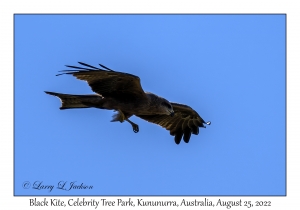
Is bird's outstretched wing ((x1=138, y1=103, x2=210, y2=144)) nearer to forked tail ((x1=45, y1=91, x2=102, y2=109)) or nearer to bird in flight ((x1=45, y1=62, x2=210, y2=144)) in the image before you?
bird in flight ((x1=45, y1=62, x2=210, y2=144))

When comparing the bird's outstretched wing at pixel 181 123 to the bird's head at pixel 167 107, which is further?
the bird's outstretched wing at pixel 181 123

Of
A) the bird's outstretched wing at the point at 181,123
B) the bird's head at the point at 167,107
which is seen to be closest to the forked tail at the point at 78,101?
the bird's head at the point at 167,107

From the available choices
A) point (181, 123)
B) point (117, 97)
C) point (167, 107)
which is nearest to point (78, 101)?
point (117, 97)

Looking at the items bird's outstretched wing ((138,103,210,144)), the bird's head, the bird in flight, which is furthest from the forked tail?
bird's outstretched wing ((138,103,210,144))

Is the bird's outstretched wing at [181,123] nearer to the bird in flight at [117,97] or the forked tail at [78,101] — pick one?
the bird in flight at [117,97]

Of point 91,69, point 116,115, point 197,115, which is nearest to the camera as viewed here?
point 91,69

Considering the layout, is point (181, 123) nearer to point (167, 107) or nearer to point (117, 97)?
point (167, 107)

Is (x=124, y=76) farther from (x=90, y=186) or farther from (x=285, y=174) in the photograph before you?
(x=285, y=174)
